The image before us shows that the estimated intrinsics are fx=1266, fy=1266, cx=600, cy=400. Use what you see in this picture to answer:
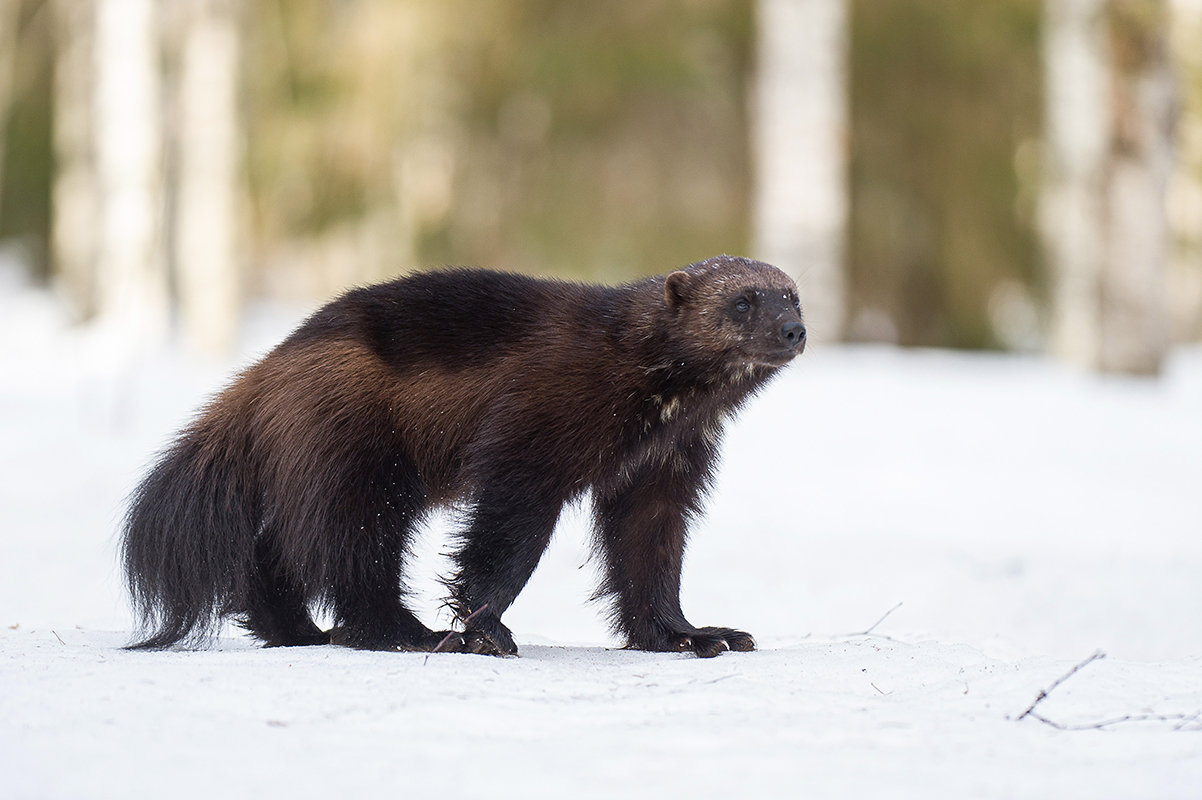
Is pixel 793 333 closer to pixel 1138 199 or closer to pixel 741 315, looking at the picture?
pixel 741 315

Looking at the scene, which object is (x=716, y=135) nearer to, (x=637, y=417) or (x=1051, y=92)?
(x=1051, y=92)

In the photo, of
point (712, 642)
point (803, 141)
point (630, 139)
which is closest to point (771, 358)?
point (712, 642)

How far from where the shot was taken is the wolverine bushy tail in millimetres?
3998

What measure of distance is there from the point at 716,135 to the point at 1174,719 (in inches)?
549

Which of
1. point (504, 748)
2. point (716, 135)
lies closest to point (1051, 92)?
point (716, 135)

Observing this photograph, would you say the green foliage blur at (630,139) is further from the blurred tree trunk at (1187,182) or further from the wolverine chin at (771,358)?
the wolverine chin at (771,358)

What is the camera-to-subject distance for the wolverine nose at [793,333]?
413 centimetres

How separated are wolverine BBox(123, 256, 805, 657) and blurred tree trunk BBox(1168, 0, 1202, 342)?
8.57 meters

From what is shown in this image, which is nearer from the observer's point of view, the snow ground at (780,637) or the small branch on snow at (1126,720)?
the snow ground at (780,637)

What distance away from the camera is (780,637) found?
16.4 ft

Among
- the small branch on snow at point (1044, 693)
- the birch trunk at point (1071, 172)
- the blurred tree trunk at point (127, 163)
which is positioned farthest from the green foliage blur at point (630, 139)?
the small branch on snow at point (1044, 693)

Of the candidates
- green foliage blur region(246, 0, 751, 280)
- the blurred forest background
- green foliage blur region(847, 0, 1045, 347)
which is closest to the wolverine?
the blurred forest background

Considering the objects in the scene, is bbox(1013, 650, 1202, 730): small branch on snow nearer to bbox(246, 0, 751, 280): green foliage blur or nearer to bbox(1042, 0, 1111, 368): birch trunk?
bbox(1042, 0, 1111, 368): birch trunk

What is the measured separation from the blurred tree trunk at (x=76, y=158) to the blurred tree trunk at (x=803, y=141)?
352 inches
